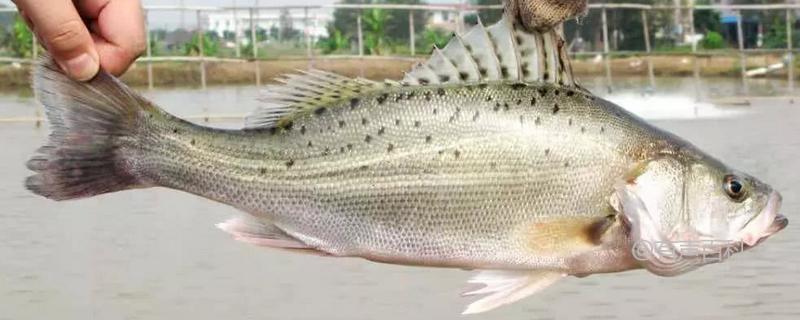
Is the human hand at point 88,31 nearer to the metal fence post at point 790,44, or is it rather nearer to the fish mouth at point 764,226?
the fish mouth at point 764,226

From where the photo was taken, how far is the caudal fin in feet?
4.33

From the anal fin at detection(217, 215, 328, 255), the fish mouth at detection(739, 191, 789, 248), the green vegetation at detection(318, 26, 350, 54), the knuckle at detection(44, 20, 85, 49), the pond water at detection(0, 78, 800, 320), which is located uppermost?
the green vegetation at detection(318, 26, 350, 54)

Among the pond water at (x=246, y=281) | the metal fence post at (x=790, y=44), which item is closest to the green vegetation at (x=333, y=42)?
the metal fence post at (x=790, y=44)

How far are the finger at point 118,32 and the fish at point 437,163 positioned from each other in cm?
10

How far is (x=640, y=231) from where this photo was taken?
1.36 m

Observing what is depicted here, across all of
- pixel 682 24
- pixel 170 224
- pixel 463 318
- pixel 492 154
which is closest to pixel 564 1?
pixel 492 154

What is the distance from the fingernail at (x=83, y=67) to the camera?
4.36ft

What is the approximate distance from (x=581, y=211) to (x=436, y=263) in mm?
138

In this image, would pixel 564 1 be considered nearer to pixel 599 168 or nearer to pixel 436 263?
pixel 599 168

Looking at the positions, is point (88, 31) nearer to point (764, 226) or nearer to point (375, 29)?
point (764, 226)

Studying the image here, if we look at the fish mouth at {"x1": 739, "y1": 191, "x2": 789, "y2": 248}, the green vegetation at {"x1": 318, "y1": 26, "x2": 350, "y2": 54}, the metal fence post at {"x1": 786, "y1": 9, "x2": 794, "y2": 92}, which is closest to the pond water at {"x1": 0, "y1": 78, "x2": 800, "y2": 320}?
the fish mouth at {"x1": 739, "y1": 191, "x2": 789, "y2": 248}

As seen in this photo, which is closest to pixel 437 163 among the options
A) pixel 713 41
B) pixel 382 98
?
pixel 382 98

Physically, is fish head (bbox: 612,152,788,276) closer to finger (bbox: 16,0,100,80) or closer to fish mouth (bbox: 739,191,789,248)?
fish mouth (bbox: 739,191,789,248)

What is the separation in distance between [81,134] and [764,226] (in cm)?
65
